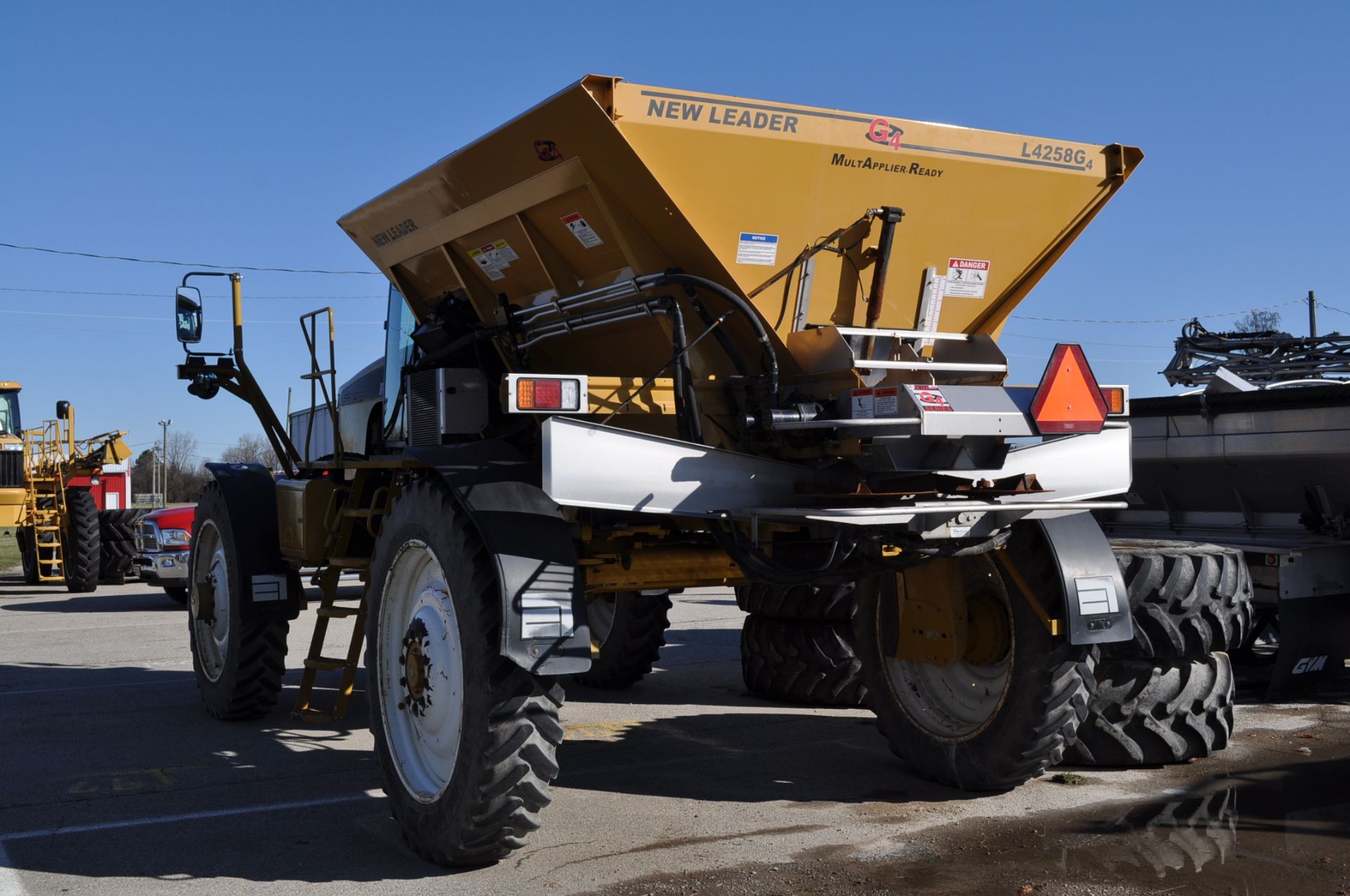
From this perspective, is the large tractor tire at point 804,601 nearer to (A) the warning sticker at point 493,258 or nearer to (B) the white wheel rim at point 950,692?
(B) the white wheel rim at point 950,692

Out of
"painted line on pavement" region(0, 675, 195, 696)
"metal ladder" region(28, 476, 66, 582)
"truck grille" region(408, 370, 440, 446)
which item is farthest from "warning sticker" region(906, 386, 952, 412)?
"metal ladder" region(28, 476, 66, 582)

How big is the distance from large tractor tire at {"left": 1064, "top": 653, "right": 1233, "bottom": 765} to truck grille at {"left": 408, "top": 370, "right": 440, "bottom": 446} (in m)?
3.48

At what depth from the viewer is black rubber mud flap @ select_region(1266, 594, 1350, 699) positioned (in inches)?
299

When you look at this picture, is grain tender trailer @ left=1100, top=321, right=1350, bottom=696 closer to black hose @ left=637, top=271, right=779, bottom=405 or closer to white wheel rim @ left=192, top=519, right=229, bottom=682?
black hose @ left=637, top=271, right=779, bottom=405

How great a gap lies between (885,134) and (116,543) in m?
17.3

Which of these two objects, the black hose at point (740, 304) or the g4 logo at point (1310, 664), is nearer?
the black hose at point (740, 304)

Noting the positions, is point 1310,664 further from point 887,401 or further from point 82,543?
point 82,543

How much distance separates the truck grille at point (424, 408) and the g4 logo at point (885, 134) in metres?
2.25

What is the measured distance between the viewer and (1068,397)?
4.94 meters

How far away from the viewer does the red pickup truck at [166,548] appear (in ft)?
50.3

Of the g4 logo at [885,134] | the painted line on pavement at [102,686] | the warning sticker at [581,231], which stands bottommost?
the painted line on pavement at [102,686]

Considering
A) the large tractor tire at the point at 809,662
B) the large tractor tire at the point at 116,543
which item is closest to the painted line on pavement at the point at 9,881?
the large tractor tire at the point at 809,662

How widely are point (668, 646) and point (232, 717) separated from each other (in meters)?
4.37

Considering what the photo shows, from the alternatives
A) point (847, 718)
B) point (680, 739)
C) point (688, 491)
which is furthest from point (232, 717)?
point (688, 491)
